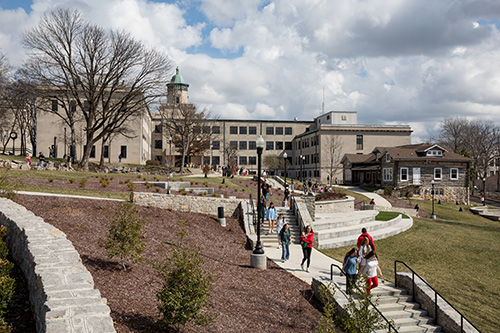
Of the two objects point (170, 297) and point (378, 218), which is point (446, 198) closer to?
point (378, 218)

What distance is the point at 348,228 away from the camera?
21.9 m

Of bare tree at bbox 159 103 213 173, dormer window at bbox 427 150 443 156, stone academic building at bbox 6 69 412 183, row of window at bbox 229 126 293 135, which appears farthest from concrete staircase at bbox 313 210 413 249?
row of window at bbox 229 126 293 135

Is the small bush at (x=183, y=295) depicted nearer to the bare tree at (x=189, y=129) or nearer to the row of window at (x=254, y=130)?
the bare tree at (x=189, y=129)

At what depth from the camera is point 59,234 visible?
8.51 m

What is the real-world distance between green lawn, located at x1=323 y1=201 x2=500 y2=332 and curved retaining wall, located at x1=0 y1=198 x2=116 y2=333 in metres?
11.5

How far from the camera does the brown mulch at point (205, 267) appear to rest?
782 cm

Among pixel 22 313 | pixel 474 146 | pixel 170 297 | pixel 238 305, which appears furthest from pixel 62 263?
pixel 474 146

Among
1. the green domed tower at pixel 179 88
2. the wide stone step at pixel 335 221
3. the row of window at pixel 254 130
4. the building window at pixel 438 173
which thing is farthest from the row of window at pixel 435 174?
the green domed tower at pixel 179 88

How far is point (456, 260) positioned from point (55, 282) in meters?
18.5

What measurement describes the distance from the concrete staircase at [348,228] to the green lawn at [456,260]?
1.60ft

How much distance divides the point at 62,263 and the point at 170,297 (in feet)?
6.72

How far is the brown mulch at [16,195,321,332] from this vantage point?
7.82 meters

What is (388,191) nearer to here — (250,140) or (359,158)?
(359,158)

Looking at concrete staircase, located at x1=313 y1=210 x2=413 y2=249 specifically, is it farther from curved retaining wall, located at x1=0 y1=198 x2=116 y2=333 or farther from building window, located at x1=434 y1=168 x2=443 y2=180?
building window, located at x1=434 y1=168 x2=443 y2=180
